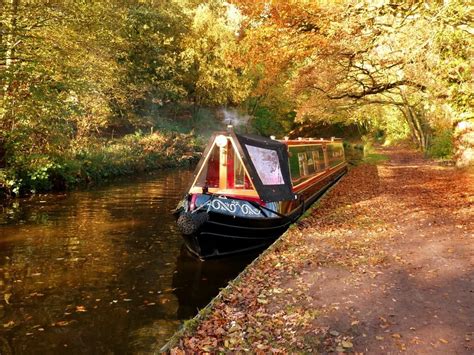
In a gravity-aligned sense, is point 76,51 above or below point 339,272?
above

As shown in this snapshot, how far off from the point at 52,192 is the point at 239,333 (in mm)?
14860

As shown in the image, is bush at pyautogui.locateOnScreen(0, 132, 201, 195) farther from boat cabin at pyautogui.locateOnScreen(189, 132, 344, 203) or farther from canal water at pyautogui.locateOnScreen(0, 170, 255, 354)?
boat cabin at pyautogui.locateOnScreen(189, 132, 344, 203)

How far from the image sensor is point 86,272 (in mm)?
8562

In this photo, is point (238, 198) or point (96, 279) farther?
point (238, 198)

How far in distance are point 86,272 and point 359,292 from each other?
5.21 metres

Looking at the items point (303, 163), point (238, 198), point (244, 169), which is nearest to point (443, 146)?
point (303, 163)

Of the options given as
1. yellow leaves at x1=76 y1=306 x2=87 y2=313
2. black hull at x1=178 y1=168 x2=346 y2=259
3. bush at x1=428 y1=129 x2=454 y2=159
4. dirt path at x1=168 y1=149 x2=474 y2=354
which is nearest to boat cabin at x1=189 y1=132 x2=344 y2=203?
black hull at x1=178 y1=168 x2=346 y2=259

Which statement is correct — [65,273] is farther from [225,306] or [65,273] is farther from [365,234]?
[365,234]

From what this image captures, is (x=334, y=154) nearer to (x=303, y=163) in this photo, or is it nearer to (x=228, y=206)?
(x=303, y=163)

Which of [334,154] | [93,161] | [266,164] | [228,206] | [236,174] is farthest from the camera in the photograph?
[334,154]

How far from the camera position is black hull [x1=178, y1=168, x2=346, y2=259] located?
9320 millimetres

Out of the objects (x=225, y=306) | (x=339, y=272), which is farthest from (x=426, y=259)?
(x=225, y=306)

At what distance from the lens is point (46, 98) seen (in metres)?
15.2

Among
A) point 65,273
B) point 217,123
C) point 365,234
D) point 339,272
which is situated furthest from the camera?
point 217,123
